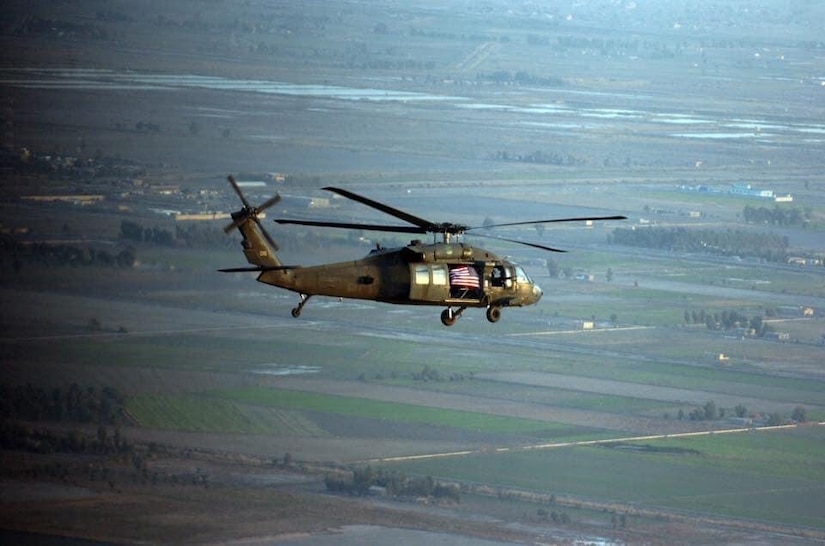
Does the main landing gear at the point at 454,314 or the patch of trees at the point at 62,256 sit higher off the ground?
the patch of trees at the point at 62,256

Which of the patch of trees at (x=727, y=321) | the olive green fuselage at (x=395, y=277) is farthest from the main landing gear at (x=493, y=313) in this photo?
the patch of trees at (x=727, y=321)

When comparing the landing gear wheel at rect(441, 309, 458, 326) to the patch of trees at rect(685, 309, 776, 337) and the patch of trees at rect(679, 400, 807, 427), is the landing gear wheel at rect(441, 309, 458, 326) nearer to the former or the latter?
the patch of trees at rect(679, 400, 807, 427)

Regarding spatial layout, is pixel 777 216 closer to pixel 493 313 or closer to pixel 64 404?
pixel 64 404

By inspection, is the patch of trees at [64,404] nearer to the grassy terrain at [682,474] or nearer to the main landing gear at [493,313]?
the grassy terrain at [682,474]

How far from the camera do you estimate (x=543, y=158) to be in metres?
185

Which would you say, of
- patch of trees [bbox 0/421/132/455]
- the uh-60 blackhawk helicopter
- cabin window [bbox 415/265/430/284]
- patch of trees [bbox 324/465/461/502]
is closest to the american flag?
the uh-60 blackhawk helicopter

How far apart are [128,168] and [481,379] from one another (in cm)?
5743

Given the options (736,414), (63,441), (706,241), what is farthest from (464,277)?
(706,241)

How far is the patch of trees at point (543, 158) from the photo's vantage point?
181125mm

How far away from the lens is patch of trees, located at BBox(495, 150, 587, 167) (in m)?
181

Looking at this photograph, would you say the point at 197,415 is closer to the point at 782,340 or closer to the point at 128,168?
the point at 782,340

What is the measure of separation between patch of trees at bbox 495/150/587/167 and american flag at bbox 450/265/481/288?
480 feet

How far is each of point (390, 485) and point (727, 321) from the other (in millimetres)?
44728

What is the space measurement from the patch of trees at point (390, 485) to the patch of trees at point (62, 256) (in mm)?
33156
